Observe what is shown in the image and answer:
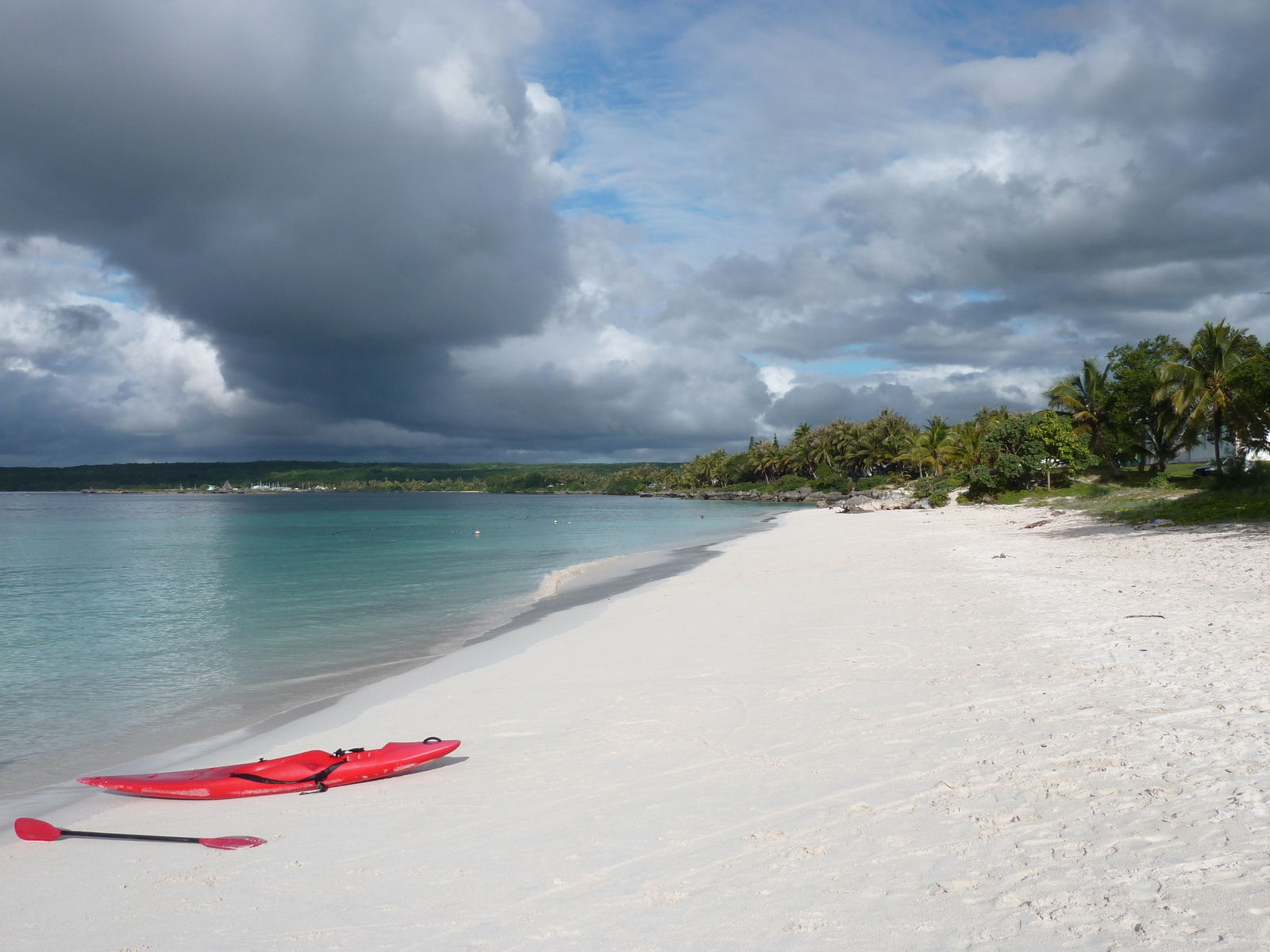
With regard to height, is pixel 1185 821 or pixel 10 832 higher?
pixel 1185 821

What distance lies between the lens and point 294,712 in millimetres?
11070

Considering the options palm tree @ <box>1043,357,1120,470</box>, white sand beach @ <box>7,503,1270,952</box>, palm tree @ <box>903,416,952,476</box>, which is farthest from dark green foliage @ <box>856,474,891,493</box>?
white sand beach @ <box>7,503,1270,952</box>

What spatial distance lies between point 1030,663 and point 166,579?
1321 inches

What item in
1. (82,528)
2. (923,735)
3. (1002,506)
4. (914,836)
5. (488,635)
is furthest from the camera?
(82,528)

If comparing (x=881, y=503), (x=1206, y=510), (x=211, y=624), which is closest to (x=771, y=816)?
(x=211, y=624)

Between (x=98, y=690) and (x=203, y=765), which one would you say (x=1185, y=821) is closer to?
(x=203, y=765)

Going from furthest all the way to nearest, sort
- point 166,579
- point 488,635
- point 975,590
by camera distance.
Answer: point 166,579
point 488,635
point 975,590

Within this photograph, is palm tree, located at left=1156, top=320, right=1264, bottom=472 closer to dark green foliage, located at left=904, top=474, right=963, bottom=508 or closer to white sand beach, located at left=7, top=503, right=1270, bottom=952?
dark green foliage, located at left=904, top=474, right=963, bottom=508

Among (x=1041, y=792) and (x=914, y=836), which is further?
(x=1041, y=792)

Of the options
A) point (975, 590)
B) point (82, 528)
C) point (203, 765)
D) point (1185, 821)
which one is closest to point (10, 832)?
point (203, 765)

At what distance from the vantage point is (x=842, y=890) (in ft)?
14.1

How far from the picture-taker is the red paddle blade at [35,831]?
247 inches

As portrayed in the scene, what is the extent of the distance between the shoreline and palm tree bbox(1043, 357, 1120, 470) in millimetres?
41236

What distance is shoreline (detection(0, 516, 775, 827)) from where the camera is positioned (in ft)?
26.3
